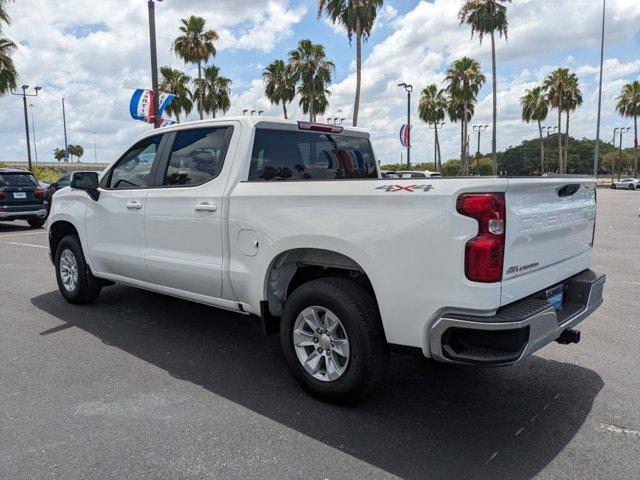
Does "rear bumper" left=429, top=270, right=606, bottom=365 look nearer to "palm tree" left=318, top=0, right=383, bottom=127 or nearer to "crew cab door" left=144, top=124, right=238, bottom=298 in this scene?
"crew cab door" left=144, top=124, right=238, bottom=298

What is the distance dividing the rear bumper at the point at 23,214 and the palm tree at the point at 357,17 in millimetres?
15152

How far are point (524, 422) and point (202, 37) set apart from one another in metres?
36.7

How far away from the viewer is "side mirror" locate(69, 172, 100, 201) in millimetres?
5145

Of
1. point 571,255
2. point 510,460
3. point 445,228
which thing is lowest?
point 510,460

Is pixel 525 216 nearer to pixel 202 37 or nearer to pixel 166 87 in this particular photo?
pixel 202 37

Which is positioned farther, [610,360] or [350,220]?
[610,360]

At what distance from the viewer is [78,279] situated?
580 centimetres

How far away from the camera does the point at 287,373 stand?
13.2 ft

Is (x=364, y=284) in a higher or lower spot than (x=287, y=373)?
higher

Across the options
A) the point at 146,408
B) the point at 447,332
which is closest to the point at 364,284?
the point at 447,332

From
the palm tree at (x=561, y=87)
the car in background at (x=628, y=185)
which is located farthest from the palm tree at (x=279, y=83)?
the car in background at (x=628, y=185)

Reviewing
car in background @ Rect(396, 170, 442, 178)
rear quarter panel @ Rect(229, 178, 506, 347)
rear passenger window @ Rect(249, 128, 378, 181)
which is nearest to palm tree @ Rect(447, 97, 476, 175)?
car in background @ Rect(396, 170, 442, 178)

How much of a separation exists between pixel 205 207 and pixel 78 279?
8.66 ft

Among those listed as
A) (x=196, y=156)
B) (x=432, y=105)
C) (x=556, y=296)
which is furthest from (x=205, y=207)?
(x=432, y=105)
